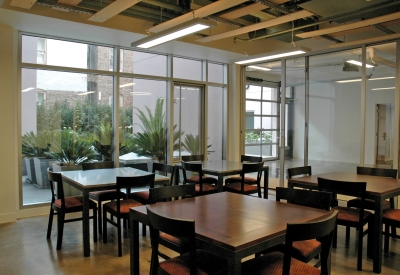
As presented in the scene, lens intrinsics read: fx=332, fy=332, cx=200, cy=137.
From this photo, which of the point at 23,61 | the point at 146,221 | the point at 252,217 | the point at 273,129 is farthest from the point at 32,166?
the point at 273,129

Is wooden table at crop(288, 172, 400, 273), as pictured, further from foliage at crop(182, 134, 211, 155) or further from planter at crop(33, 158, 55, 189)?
planter at crop(33, 158, 55, 189)

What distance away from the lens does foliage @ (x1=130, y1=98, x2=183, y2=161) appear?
20.7 ft

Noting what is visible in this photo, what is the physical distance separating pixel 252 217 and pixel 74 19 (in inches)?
149

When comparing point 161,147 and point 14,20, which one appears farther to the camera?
point 161,147

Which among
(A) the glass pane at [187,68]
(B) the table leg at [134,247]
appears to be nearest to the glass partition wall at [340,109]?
(A) the glass pane at [187,68]

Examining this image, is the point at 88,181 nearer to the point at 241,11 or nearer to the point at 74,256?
the point at 74,256

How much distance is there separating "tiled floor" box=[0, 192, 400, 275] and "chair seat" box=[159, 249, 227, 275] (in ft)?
3.57

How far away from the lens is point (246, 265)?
2.20 m

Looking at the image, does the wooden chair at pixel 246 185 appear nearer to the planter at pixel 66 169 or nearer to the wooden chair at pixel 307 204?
the wooden chair at pixel 307 204

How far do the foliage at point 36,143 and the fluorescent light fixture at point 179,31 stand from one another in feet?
7.19

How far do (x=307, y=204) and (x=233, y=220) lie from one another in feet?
2.95

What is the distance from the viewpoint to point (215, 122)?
752 centimetres

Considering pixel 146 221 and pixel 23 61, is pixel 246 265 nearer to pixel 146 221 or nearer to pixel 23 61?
pixel 146 221

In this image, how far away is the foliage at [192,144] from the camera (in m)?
7.00
